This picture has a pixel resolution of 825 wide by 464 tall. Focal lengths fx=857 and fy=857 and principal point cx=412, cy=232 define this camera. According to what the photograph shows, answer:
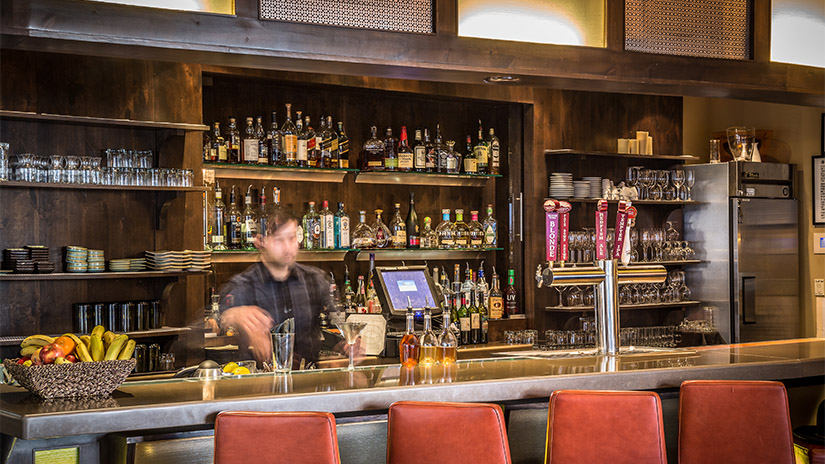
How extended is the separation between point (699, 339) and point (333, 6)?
4.39 meters

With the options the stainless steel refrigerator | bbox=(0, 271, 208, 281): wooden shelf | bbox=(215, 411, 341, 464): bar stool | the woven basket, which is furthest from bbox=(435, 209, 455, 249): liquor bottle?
bbox=(215, 411, 341, 464): bar stool

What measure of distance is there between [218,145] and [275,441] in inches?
115

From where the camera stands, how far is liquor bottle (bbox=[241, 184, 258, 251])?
15.9 ft

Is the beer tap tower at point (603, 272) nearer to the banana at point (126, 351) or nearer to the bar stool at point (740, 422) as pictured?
the bar stool at point (740, 422)

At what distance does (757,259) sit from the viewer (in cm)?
627

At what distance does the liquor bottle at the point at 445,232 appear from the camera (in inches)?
218

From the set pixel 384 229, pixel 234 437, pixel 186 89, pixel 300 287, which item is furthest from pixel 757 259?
pixel 234 437

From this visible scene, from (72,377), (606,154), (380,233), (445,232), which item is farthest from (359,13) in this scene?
(606,154)

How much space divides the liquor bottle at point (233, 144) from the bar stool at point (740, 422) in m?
3.05

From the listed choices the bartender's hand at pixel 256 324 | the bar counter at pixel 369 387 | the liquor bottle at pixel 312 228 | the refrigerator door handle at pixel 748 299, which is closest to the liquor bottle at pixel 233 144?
the liquor bottle at pixel 312 228

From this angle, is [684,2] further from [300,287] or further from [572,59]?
[300,287]

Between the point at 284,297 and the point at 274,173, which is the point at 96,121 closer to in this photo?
the point at 274,173

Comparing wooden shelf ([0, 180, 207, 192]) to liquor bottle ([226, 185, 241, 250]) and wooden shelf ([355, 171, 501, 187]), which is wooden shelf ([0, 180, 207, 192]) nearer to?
liquor bottle ([226, 185, 241, 250])

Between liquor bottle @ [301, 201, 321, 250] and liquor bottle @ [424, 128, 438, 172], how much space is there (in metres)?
0.83
